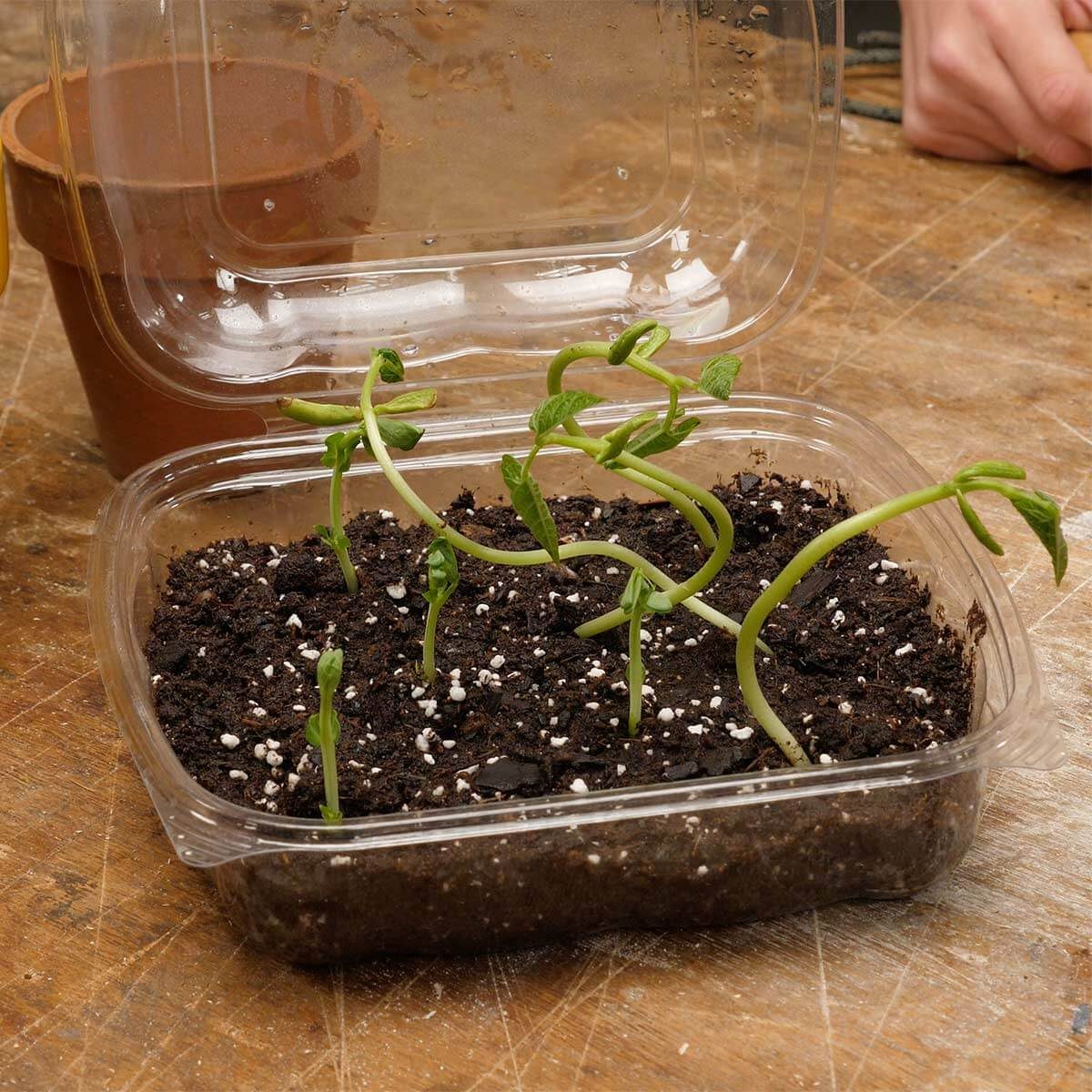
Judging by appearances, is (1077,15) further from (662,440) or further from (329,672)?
(329,672)

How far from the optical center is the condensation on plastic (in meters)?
0.73

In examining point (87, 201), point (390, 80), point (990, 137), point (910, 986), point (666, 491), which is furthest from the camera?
point (990, 137)

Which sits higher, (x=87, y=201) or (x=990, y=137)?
(x=87, y=201)

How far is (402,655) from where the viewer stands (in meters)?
0.93

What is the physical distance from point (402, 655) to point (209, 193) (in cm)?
41

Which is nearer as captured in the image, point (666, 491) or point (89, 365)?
point (666, 491)

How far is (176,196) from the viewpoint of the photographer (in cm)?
107

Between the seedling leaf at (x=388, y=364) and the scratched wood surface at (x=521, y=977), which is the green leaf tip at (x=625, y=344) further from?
the scratched wood surface at (x=521, y=977)

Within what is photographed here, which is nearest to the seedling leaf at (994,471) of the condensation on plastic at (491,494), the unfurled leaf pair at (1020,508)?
the unfurled leaf pair at (1020,508)

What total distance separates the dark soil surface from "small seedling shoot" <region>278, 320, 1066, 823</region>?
20mm

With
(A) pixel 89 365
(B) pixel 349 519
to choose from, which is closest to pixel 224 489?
(B) pixel 349 519

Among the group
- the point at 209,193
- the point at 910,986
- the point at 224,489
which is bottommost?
the point at 910,986

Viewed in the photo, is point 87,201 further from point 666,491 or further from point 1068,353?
point 1068,353

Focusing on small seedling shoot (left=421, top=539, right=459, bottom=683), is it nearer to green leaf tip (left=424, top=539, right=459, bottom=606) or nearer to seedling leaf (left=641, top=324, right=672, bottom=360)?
green leaf tip (left=424, top=539, right=459, bottom=606)
